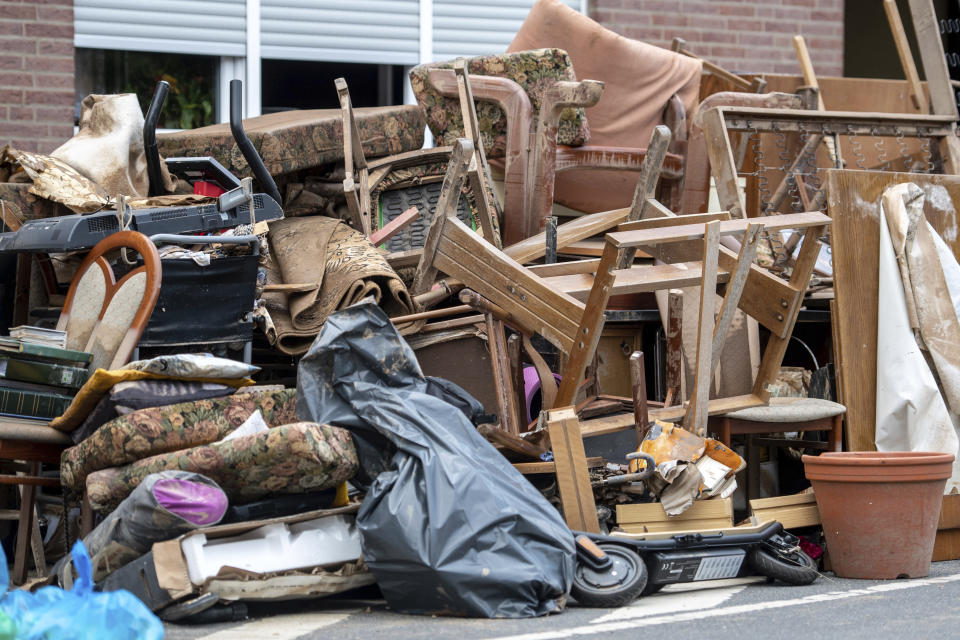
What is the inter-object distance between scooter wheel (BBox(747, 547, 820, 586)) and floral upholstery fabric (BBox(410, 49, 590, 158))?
2.88 metres

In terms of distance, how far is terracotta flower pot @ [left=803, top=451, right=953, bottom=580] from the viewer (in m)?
4.38

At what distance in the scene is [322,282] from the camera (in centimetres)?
539

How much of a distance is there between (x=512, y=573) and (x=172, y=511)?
1.07m

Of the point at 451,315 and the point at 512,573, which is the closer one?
the point at 512,573

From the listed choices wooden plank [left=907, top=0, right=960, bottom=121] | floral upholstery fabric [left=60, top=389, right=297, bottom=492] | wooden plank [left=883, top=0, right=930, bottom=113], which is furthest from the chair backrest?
wooden plank [left=883, top=0, right=930, bottom=113]

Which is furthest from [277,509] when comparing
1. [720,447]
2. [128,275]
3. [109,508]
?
[720,447]

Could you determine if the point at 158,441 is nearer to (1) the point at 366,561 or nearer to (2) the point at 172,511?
(2) the point at 172,511

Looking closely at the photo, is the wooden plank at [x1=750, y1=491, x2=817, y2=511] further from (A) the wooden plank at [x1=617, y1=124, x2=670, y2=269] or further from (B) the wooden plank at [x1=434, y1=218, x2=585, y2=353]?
(A) the wooden plank at [x1=617, y1=124, x2=670, y2=269]

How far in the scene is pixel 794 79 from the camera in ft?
26.4

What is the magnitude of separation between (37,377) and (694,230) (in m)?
2.54

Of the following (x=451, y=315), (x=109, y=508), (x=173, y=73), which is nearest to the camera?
(x=109, y=508)

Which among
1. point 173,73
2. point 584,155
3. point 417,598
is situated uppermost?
point 173,73

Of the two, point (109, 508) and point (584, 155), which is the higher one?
point (584, 155)

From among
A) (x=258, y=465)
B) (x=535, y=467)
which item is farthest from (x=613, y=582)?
(x=258, y=465)
